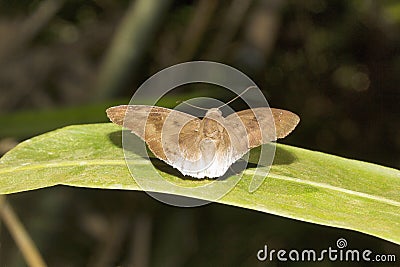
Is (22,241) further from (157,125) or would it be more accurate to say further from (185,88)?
(185,88)

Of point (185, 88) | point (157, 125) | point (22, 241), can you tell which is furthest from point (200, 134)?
point (185, 88)

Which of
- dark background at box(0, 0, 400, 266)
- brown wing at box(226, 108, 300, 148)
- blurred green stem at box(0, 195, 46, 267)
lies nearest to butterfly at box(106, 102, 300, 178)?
brown wing at box(226, 108, 300, 148)

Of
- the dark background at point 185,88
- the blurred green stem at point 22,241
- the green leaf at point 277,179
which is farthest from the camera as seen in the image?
the dark background at point 185,88

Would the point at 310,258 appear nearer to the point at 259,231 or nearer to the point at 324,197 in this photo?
the point at 259,231

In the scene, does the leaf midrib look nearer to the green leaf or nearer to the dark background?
the green leaf

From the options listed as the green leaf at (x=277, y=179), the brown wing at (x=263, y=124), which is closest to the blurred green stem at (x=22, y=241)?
the green leaf at (x=277, y=179)

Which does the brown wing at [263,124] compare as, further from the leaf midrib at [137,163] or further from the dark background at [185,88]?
the dark background at [185,88]

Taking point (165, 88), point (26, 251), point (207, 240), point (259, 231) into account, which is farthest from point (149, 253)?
point (26, 251)
